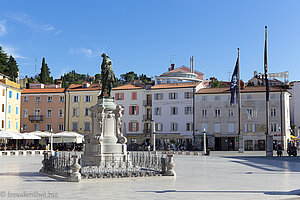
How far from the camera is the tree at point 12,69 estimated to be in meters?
93.1

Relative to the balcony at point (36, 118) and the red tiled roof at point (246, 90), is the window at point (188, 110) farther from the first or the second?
the balcony at point (36, 118)

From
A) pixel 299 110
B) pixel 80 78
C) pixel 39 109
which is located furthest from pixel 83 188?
pixel 80 78

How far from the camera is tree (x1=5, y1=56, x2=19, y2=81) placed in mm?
93125

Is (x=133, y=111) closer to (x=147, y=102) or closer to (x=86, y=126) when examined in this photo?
(x=147, y=102)

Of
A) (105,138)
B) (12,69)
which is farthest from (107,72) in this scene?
(12,69)

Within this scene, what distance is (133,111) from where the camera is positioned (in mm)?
73938

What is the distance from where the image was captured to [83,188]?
14578 millimetres

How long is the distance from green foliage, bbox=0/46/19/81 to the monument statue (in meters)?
73.1

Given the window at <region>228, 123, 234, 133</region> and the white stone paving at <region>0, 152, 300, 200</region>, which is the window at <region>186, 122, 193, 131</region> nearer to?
the window at <region>228, 123, 234, 133</region>

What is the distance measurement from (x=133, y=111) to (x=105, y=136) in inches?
2045

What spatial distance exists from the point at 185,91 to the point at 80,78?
73.5m

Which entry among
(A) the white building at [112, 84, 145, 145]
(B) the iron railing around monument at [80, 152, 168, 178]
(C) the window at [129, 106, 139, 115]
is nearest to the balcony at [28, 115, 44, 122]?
(A) the white building at [112, 84, 145, 145]

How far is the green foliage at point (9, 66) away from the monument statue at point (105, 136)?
240 ft

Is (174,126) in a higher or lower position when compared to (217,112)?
lower
